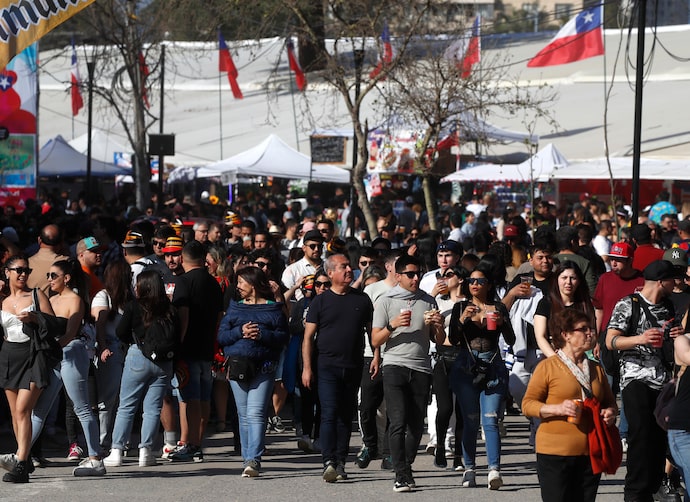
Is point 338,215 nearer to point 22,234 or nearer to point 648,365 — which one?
point 22,234

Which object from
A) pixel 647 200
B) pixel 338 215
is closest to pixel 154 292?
pixel 338 215

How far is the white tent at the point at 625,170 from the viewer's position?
83.5ft

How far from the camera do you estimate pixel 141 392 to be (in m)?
9.73

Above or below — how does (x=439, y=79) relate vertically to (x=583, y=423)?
above

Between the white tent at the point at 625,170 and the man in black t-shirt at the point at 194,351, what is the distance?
16.8 metres

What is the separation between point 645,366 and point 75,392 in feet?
14.3

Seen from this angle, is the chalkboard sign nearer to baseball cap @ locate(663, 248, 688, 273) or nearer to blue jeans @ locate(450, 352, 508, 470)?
baseball cap @ locate(663, 248, 688, 273)

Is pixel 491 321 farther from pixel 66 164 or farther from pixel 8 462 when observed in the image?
pixel 66 164

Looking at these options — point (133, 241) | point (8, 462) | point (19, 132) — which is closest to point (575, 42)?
point (19, 132)

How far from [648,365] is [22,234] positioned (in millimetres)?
11666

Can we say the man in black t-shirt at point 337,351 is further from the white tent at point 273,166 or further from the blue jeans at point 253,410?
the white tent at point 273,166

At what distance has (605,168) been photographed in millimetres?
→ 26297

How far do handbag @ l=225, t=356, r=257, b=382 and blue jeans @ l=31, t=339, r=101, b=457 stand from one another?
3.76 feet

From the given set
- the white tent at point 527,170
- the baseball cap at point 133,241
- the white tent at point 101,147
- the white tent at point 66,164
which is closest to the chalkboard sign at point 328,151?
the white tent at point 527,170
